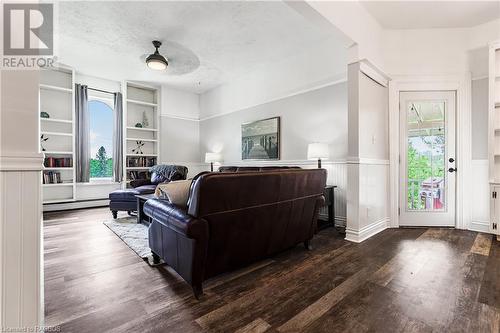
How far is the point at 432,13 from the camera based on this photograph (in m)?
3.04

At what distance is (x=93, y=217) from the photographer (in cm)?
428

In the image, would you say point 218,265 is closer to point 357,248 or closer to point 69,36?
point 357,248

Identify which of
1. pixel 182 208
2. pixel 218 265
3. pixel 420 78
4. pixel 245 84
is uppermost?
pixel 245 84

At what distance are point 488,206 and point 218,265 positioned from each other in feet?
12.2

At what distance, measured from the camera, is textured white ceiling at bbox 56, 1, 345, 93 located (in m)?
3.02

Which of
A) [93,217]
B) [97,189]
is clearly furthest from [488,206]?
[97,189]

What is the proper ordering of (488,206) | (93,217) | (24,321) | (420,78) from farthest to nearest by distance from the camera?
1. (93,217)
2. (420,78)
3. (488,206)
4. (24,321)

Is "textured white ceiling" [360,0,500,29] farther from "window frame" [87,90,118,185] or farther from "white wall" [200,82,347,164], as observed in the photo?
"window frame" [87,90,118,185]

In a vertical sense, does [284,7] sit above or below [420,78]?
above

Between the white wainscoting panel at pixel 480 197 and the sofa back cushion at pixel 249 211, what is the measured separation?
2.57 metres

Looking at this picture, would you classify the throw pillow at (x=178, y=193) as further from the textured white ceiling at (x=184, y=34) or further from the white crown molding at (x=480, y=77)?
the white crown molding at (x=480, y=77)

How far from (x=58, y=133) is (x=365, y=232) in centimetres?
581

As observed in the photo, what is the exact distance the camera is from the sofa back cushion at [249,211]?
1.69 meters

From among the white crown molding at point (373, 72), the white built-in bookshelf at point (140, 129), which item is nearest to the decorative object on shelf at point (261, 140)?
the white crown molding at point (373, 72)
